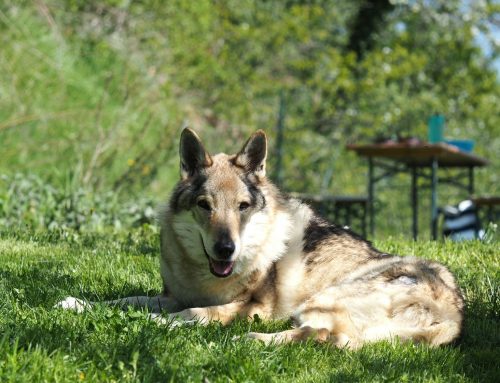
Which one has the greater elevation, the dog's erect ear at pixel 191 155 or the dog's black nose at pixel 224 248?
the dog's erect ear at pixel 191 155

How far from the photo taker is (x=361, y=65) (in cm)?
1510

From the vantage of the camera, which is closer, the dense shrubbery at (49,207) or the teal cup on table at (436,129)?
the dense shrubbery at (49,207)

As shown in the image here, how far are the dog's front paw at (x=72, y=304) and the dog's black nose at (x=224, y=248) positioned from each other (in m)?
0.77

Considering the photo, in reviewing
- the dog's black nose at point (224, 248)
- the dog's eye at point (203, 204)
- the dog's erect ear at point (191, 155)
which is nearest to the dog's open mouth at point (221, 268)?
the dog's black nose at point (224, 248)

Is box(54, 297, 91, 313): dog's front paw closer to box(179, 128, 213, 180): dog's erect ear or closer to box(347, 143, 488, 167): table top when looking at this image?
box(179, 128, 213, 180): dog's erect ear

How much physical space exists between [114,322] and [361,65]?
12613 millimetres

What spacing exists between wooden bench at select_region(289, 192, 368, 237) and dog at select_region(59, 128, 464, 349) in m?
6.24

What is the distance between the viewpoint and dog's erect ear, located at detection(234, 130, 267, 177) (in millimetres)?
4305

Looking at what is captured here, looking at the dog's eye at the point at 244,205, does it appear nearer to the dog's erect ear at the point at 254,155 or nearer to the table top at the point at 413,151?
the dog's erect ear at the point at 254,155

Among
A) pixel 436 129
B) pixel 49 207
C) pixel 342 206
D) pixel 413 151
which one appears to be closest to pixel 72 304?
pixel 49 207

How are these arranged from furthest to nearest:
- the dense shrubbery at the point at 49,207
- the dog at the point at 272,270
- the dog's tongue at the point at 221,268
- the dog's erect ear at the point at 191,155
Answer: the dense shrubbery at the point at 49,207
the dog's erect ear at the point at 191,155
the dog's tongue at the point at 221,268
the dog at the point at 272,270

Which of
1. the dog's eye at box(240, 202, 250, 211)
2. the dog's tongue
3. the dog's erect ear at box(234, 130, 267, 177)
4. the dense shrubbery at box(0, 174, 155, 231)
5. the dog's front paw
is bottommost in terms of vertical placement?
the dense shrubbery at box(0, 174, 155, 231)

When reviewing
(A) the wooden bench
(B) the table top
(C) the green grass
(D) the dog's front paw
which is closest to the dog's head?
(C) the green grass

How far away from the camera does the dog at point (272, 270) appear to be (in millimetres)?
3643
